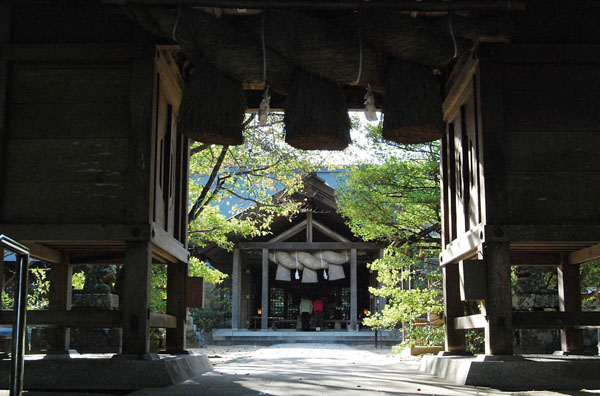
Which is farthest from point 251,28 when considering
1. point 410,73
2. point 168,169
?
point 168,169

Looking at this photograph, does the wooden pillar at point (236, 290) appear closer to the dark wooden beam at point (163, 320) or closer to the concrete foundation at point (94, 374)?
the dark wooden beam at point (163, 320)

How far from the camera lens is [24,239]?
5855mm

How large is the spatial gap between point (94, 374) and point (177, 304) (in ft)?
6.68

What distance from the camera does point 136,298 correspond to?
5680 millimetres

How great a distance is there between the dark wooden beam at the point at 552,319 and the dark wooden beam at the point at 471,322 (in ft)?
0.93

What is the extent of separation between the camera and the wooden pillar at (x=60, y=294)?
302 inches

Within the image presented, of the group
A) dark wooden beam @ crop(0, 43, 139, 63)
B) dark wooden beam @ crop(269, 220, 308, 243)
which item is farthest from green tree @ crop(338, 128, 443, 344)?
dark wooden beam @ crop(269, 220, 308, 243)

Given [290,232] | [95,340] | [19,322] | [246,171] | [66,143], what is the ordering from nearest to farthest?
[19,322] → [66,143] → [95,340] → [246,171] → [290,232]

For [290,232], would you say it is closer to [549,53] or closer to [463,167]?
[463,167]

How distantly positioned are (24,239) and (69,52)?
1.70 meters

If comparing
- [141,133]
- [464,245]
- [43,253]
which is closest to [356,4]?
[141,133]

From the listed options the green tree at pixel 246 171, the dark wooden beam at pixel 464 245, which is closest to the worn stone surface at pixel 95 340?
the green tree at pixel 246 171

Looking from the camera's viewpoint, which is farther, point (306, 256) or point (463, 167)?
Result: point (306, 256)

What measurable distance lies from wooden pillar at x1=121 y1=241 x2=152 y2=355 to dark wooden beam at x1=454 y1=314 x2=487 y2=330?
288 centimetres
